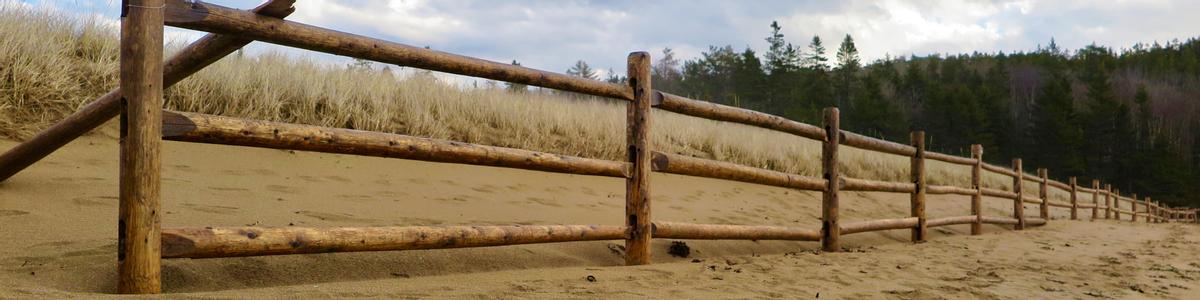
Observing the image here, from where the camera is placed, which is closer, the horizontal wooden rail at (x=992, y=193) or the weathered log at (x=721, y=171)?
the weathered log at (x=721, y=171)

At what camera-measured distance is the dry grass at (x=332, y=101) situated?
5.98 meters

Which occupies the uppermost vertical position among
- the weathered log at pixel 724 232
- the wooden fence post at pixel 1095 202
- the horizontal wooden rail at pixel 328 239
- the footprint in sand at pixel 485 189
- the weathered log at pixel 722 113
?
the weathered log at pixel 722 113

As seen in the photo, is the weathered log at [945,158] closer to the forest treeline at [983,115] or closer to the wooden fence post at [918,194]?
the wooden fence post at [918,194]

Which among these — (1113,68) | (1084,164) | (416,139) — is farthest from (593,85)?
(1113,68)

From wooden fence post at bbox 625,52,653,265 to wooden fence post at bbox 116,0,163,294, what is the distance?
90.2 inches

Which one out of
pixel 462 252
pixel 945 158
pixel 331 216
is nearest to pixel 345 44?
pixel 462 252

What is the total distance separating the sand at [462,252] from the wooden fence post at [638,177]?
18 cm

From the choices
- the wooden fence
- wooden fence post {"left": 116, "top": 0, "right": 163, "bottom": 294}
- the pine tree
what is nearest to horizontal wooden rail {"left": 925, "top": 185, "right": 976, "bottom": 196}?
the wooden fence

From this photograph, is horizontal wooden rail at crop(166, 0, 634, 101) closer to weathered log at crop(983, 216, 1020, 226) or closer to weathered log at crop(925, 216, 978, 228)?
weathered log at crop(925, 216, 978, 228)

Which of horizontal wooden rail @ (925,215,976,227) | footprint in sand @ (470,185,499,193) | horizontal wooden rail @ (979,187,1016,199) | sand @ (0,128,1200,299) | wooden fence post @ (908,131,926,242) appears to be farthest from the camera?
horizontal wooden rail @ (979,187,1016,199)

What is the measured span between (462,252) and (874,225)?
3.73 m

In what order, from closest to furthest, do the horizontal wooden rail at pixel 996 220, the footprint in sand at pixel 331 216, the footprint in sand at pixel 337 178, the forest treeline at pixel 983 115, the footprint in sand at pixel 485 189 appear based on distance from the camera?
the footprint in sand at pixel 331 216 → the footprint in sand at pixel 337 178 → the footprint in sand at pixel 485 189 → the horizontal wooden rail at pixel 996 220 → the forest treeline at pixel 983 115

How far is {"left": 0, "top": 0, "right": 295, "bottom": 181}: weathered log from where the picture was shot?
277 cm

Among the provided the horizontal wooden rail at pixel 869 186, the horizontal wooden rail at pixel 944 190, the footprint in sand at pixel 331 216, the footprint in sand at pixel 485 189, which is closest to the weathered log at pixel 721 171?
the horizontal wooden rail at pixel 869 186
